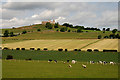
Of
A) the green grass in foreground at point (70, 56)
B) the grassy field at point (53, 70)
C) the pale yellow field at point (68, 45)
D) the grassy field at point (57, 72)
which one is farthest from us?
the pale yellow field at point (68, 45)

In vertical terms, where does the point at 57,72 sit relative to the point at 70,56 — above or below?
below

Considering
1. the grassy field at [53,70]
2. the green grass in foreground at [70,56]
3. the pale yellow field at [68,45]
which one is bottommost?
the grassy field at [53,70]

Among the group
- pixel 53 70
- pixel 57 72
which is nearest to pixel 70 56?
pixel 53 70

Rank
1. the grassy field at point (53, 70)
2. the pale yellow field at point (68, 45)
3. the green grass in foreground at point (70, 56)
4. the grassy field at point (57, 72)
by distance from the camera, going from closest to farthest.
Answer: the grassy field at point (57, 72) < the grassy field at point (53, 70) < the green grass in foreground at point (70, 56) < the pale yellow field at point (68, 45)

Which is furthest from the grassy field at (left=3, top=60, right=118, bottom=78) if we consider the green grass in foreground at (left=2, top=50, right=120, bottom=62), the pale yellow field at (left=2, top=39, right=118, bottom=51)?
the pale yellow field at (left=2, top=39, right=118, bottom=51)

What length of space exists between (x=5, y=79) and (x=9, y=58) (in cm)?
3111

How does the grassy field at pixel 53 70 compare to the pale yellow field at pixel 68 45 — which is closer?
the grassy field at pixel 53 70

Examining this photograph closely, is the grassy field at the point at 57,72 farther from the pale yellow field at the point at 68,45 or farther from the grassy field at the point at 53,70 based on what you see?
the pale yellow field at the point at 68,45

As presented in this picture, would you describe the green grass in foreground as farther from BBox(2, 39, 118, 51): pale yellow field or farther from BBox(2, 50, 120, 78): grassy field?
BBox(2, 39, 118, 51): pale yellow field

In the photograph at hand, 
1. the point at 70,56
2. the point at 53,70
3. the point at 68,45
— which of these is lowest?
the point at 53,70

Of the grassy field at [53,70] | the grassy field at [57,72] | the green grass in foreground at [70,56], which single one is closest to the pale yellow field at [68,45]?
the green grass in foreground at [70,56]

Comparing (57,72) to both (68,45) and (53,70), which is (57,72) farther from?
(68,45)

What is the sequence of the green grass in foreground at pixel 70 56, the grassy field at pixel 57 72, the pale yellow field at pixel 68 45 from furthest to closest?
the pale yellow field at pixel 68 45 → the green grass in foreground at pixel 70 56 → the grassy field at pixel 57 72

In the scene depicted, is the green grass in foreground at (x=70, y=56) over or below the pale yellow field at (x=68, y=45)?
below
